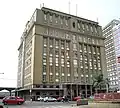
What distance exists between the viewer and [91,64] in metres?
72.9

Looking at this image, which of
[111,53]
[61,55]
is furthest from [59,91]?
[111,53]

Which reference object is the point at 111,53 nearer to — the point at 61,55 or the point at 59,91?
the point at 61,55

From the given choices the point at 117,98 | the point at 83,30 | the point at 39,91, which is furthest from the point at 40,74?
the point at 117,98

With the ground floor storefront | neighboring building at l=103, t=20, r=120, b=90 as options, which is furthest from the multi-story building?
neighboring building at l=103, t=20, r=120, b=90

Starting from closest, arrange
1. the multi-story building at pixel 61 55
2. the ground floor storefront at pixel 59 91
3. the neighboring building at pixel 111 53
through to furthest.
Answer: the ground floor storefront at pixel 59 91 < the multi-story building at pixel 61 55 < the neighboring building at pixel 111 53

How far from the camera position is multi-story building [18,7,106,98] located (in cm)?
6112

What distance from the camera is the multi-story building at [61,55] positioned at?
61.1m

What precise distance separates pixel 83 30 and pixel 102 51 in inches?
487

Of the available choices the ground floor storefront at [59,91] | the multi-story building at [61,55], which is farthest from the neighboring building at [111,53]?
the ground floor storefront at [59,91]

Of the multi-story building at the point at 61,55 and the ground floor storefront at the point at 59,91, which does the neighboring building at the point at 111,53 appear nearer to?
the multi-story building at the point at 61,55

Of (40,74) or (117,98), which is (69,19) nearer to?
(40,74)

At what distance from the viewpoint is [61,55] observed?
6688 cm

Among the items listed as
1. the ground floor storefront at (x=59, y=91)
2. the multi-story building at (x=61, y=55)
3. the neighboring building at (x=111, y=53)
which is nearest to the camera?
the ground floor storefront at (x=59, y=91)

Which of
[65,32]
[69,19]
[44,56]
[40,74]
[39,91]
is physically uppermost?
[69,19]
